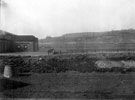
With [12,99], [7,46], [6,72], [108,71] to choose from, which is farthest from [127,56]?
[7,46]

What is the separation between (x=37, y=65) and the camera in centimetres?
2327

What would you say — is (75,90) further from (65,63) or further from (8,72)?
(65,63)

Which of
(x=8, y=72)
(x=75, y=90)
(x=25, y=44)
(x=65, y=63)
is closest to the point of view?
(x=75, y=90)

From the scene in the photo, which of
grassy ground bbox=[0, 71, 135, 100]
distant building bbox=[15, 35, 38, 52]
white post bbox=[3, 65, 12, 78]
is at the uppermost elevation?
distant building bbox=[15, 35, 38, 52]

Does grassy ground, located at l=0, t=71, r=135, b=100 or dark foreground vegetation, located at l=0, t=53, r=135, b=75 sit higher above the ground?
dark foreground vegetation, located at l=0, t=53, r=135, b=75

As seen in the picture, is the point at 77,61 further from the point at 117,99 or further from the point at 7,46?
the point at 7,46

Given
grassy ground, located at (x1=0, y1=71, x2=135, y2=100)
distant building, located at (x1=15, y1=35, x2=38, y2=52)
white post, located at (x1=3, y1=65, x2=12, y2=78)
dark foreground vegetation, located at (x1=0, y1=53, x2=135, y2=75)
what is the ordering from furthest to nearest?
distant building, located at (x1=15, y1=35, x2=38, y2=52), dark foreground vegetation, located at (x1=0, y1=53, x2=135, y2=75), white post, located at (x1=3, y1=65, x2=12, y2=78), grassy ground, located at (x1=0, y1=71, x2=135, y2=100)

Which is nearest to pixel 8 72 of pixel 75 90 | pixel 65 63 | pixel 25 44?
pixel 75 90

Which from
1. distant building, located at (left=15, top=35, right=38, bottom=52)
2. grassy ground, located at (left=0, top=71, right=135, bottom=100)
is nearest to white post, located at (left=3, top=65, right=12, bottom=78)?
grassy ground, located at (left=0, top=71, right=135, bottom=100)

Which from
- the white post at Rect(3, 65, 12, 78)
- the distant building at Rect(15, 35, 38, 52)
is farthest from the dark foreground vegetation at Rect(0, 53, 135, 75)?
the distant building at Rect(15, 35, 38, 52)

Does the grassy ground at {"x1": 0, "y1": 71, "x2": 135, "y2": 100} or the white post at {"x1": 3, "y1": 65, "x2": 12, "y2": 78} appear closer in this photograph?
the grassy ground at {"x1": 0, "y1": 71, "x2": 135, "y2": 100}

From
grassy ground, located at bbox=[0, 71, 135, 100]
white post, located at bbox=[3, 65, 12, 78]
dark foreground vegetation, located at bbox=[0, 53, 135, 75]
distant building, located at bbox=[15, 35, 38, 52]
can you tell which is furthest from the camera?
distant building, located at bbox=[15, 35, 38, 52]

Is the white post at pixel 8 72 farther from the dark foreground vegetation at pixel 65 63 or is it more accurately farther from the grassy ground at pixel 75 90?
the dark foreground vegetation at pixel 65 63

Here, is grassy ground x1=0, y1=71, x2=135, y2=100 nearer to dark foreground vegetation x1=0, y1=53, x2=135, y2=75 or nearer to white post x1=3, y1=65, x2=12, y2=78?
white post x1=3, y1=65, x2=12, y2=78
